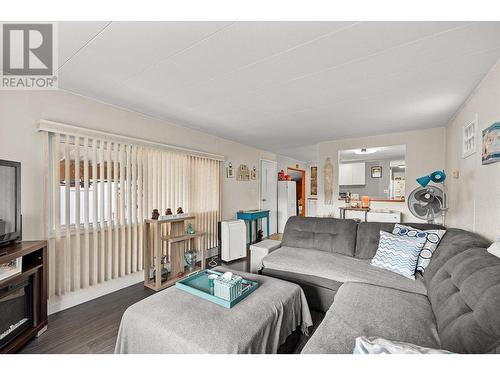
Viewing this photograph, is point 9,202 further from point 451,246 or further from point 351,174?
point 351,174

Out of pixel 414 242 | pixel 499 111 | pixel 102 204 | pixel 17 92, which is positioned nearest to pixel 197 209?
pixel 102 204

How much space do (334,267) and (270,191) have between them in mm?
3773

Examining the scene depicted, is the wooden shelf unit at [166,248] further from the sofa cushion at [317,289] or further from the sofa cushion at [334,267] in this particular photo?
the sofa cushion at [317,289]

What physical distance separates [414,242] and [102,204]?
128 inches

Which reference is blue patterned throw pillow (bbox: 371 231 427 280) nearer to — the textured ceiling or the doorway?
the textured ceiling

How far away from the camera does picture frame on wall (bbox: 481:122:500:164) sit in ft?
5.23

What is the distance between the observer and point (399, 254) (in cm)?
202

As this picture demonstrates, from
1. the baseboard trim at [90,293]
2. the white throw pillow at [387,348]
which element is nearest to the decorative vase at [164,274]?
the baseboard trim at [90,293]

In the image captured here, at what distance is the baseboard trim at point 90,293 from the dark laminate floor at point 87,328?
54mm

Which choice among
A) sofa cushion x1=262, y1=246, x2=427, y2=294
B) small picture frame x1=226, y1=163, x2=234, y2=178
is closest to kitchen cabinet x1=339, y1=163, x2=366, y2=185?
small picture frame x1=226, y1=163, x2=234, y2=178

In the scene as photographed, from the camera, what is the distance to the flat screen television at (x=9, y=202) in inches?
64.5

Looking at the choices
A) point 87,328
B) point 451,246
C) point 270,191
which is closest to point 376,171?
point 270,191

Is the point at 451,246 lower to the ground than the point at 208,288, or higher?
higher

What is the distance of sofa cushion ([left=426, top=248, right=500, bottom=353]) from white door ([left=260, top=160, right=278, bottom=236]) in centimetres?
412
